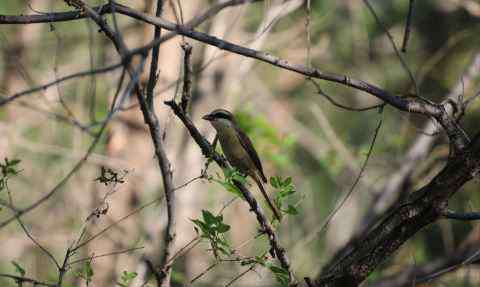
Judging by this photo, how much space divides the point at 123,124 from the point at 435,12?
522cm

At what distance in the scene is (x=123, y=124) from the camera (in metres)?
7.22

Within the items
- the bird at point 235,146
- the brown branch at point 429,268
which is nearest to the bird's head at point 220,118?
the bird at point 235,146

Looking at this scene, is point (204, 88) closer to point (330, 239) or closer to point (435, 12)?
point (330, 239)

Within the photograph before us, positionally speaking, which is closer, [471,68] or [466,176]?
[466,176]

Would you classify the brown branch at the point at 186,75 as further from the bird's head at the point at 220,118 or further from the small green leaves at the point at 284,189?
the bird's head at the point at 220,118

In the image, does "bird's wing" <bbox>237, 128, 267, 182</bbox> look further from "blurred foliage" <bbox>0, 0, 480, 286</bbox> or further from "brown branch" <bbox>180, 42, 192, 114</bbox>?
"brown branch" <bbox>180, 42, 192, 114</bbox>

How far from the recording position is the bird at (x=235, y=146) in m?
5.07

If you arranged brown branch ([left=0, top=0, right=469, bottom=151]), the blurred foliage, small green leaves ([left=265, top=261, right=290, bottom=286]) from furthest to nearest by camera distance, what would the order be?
the blurred foliage → small green leaves ([left=265, top=261, right=290, bottom=286]) → brown branch ([left=0, top=0, right=469, bottom=151])

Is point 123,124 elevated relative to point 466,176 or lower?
elevated

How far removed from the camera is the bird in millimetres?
5070

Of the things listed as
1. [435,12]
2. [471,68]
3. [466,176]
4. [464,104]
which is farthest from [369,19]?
[466,176]

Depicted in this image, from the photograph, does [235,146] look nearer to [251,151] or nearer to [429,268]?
[251,151]

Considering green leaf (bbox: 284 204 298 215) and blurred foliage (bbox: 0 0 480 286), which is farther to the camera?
blurred foliage (bbox: 0 0 480 286)

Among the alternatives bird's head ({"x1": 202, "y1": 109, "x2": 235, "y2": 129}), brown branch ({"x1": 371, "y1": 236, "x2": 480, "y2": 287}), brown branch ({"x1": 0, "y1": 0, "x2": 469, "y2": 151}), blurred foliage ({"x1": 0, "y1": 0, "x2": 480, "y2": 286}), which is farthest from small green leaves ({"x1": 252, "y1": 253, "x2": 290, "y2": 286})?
brown branch ({"x1": 371, "y1": 236, "x2": 480, "y2": 287})
